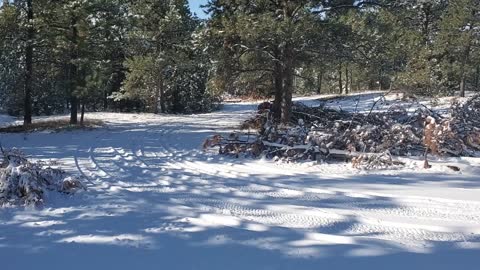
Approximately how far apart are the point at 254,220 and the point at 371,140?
503 cm

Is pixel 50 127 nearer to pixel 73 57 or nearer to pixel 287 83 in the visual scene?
pixel 73 57

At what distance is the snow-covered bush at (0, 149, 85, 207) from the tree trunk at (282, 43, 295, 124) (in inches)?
328

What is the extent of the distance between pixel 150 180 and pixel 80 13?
39.4 ft

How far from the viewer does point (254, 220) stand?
595 cm

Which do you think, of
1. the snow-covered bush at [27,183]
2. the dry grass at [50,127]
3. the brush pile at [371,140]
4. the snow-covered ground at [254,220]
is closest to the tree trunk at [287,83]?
the brush pile at [371,140]

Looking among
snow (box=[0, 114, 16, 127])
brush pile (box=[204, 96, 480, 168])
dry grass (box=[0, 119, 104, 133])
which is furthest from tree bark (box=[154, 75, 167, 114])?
brush pile (box=[204, 96, 480, 168])

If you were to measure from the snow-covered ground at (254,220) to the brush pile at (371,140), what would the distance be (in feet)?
1.78

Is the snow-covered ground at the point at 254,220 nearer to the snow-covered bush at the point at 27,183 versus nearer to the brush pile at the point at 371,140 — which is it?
the snow-covered bush at the point at 27,183

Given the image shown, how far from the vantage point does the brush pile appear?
371 inches

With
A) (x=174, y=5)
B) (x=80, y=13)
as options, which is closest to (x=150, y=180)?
(x=80, y=13)

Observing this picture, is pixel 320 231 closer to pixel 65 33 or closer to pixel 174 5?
pixel 65 33

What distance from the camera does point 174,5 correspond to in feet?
89.0

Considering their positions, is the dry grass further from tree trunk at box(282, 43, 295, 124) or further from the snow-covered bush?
the snow-covered bush

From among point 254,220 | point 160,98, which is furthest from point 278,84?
point 160,98
